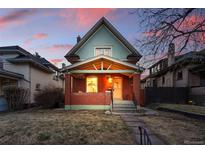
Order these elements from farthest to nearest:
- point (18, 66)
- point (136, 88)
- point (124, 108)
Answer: point (18, 66), point (136, 88), point (124, 108)

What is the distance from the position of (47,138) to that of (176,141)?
2.96 m

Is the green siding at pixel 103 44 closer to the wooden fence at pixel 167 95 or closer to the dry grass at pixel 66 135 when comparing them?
the wooden fence at pixel 167 95

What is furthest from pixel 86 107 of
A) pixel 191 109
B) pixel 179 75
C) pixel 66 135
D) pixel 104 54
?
pixel 179 75

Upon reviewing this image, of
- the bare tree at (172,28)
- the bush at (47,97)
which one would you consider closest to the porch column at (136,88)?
the bare tree at (172,28)

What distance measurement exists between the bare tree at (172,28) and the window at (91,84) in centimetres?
599

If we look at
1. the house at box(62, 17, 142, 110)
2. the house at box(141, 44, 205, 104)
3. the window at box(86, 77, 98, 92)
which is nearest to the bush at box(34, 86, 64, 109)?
the house at box(62, 17, 142, 110)

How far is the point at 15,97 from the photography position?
34.8 ft

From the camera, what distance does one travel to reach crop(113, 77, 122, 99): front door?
40.4 ft

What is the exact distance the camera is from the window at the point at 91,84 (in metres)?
12.1

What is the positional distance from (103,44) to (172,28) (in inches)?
258

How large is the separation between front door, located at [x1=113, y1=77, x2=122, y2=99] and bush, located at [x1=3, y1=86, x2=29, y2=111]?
5.52 meters

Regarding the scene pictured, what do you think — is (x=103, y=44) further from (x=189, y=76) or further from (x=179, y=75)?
(x=179, y=75)
